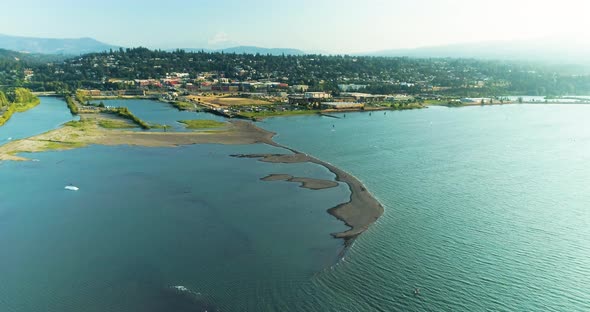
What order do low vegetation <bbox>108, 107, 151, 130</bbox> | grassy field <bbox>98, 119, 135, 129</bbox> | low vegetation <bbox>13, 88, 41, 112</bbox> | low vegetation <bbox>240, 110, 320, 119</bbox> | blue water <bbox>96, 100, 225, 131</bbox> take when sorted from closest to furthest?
low vegetation <bbox>108, 107, 151, 130</bbox> < grassy field <bbox>98, 119, 135, 129</bbox> < blue water <bbox>96, 100, 225, 131</bbox> < low vegetation <bbox>240, 110, 320, 119</bbox> < low vegetation <bbox>13, 88, 41, 112</bbox>

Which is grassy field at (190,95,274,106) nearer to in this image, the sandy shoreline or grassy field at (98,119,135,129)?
the sandy shoreline

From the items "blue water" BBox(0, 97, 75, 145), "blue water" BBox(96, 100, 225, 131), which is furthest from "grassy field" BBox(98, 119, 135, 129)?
"blue water" BBox(0, 97, 75, 145)

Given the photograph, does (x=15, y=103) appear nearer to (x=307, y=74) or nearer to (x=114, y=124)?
(x=114, y=124)

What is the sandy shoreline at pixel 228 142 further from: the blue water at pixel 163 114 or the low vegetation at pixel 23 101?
the low vegetation at pixel 23 101

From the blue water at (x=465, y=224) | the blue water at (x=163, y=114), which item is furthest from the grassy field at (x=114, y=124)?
the blue water at (x=465, y=224)

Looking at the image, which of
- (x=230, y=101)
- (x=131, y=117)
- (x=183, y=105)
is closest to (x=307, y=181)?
(x=131, y=117)

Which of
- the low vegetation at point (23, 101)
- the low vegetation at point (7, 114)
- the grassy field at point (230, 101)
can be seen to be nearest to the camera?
the low vegetation at point (7, 114)

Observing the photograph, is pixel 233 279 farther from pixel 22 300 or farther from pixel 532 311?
pixel 532 311
